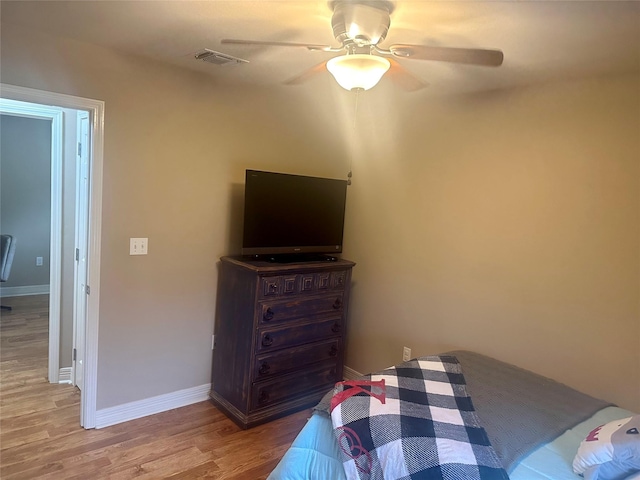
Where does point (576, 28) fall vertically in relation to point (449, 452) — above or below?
above

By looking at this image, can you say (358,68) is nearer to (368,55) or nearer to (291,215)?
(368,55)

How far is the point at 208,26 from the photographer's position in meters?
2.01

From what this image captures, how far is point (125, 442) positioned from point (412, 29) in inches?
108

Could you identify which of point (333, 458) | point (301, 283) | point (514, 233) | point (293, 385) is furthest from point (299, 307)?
point (514, 233)

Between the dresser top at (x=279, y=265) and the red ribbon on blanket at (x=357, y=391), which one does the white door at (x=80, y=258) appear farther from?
the red ribbon on blanket at (x=357, y=391)

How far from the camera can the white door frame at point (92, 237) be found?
240 cm

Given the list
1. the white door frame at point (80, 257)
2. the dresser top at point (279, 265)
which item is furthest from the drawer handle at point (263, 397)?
the white door frame at point (80, 257)

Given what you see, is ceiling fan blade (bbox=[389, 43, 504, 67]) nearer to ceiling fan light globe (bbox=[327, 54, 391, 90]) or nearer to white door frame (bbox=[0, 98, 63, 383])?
ceiling fan light globe (bbox=[327, 54, 391, 90])

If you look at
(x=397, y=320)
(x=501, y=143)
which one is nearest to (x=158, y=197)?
(x=397, y=320)

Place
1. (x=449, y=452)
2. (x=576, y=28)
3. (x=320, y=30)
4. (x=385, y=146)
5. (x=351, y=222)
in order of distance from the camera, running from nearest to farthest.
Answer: (x=449, y=452), (x=576, y=28), (x=320, y=30), (x=385, y=146), (x=351, y=222)

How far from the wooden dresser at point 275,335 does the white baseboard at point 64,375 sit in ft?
3.72

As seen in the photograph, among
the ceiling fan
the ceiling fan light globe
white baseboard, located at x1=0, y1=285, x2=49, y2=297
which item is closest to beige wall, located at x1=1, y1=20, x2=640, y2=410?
the ceiling fan

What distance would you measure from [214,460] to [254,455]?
230mm

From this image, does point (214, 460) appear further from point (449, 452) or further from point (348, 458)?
point (449, 452)
